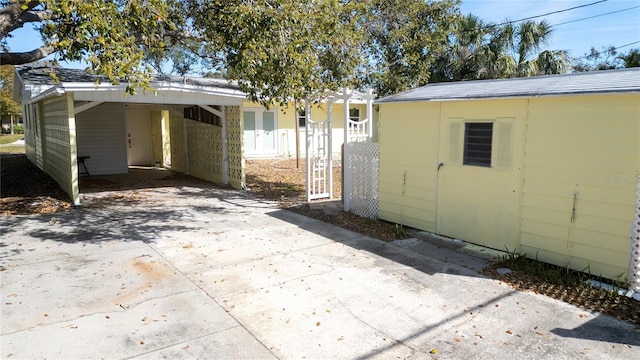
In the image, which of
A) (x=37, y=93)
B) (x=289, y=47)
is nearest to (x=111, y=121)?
(x=37, y=93)

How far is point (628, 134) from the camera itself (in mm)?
4578

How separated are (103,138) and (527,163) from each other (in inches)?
535

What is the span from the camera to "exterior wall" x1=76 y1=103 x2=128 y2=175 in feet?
46.5

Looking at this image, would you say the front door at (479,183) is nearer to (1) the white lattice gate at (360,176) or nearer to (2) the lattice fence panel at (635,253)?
(2) the lattice fence panel at (635,253)

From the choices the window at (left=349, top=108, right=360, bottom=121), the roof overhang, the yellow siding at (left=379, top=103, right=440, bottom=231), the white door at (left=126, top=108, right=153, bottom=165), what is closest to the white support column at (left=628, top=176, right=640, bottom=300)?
the yellow siding at (left=379, top=103, right=440, bottom=231)

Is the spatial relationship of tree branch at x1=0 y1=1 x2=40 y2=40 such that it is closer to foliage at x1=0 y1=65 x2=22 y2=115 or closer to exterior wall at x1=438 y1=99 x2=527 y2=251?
exterior wall at x1=438 y1=99 x2=527 y2=251

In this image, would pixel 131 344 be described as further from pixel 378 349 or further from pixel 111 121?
pixel 111 121

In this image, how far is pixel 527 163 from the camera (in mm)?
5500

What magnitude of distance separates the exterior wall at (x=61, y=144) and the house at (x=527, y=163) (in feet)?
21.8

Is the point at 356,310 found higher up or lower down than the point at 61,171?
lower down

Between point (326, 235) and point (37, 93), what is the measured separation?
8937mm

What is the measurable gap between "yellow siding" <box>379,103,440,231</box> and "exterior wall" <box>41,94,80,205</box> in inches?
259

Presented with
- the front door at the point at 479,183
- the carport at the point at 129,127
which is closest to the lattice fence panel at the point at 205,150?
the carport at the point at 129,127

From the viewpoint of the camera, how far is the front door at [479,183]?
574 centimetres
